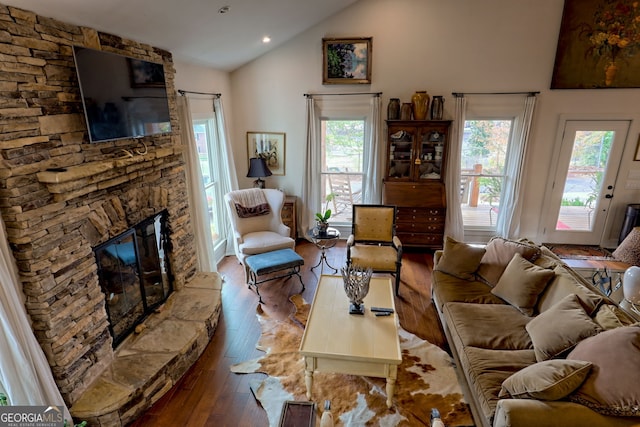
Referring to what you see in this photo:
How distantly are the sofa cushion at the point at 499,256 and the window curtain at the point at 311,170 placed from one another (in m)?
2.88

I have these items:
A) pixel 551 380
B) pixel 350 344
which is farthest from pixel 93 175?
pixel 551 380

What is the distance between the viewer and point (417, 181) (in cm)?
521

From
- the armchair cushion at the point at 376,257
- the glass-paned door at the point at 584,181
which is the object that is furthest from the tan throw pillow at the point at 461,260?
the glass-paned door at the point at 584,181

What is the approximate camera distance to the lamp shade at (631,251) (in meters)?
3.70

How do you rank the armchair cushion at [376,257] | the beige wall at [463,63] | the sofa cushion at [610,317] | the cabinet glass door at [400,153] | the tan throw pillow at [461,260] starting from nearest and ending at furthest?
the sofa cushion at [610,317] < the tan throw pillow at [461,260] < the armchair cushion at [376,257] < the beige wall at [463,63] < the cabinet glass door at [400,153]

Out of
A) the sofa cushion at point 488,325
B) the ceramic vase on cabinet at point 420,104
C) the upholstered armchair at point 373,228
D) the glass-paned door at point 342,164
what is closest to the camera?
the sofa cushion at point 488,325

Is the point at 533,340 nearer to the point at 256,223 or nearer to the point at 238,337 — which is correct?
the point at 238,337

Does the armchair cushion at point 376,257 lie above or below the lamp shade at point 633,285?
below

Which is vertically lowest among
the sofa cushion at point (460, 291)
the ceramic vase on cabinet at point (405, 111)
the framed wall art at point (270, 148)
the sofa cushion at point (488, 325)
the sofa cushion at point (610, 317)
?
the sofa cushion at point (488, 325)

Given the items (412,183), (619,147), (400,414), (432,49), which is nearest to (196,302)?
(400,414)

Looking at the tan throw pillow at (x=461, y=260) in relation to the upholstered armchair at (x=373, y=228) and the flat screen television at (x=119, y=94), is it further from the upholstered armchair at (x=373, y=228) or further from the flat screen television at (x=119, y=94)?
the flat screen television at (x=119, y=94)

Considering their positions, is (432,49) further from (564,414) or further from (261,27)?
(564,414)

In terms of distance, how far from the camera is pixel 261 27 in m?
4.06

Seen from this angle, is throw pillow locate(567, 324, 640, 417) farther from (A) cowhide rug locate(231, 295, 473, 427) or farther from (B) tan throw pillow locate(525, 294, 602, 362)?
(A) cowhide rug locate(231, 295, 473, 427)
